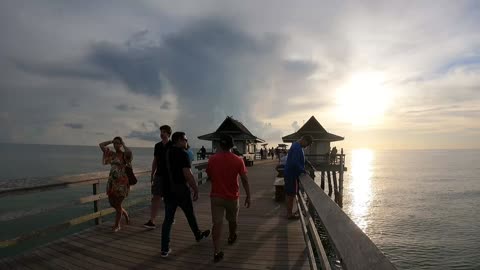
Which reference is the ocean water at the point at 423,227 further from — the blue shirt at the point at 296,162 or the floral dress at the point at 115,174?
the floral dress at the point at 115,174

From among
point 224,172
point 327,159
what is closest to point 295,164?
point 224,172

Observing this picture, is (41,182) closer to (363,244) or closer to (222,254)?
(222,254)

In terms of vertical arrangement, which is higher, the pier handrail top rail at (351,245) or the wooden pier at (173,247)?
the pier handrail top rail at (351,245)

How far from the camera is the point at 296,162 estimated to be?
21.6ft

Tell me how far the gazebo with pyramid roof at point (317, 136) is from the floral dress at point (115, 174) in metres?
24.3

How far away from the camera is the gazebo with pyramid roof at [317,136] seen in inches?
1163

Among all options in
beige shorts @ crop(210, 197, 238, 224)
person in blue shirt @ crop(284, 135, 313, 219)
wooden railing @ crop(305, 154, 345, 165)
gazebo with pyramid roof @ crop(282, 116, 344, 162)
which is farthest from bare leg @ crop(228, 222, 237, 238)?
Answer: gazebo with pyramid roof @ crop(282, 116, 344, 162)

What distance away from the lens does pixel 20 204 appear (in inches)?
978

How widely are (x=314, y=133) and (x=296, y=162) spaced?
24.2m

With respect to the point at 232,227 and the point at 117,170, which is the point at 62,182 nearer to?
the point at 117,170

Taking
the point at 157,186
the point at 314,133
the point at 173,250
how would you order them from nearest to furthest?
the point at 173,250 → the point at 157,186 → the point at 314,133

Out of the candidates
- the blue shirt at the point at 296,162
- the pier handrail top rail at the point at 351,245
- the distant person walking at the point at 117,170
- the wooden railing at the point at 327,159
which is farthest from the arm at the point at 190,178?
the wooden railing at the point at 327,159

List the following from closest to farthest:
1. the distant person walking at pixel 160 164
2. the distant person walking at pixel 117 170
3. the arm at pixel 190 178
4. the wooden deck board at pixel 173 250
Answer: the wooden deck board at pixel 173 250 → the arm at pixel 190 178 → the distant person walking at pixel 160 164 → the distant person walking at pixel 117 170

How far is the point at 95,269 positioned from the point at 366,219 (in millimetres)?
25660
